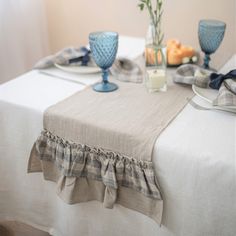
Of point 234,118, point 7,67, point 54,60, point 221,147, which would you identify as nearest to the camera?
point 221,147

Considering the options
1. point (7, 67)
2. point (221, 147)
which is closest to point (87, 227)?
point (221, 147)

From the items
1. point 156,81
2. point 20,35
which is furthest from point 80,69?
point 20,35

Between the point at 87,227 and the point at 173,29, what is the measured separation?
1.38m

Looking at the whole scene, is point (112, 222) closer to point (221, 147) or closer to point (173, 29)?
point (221, 147)

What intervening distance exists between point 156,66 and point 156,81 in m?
0.11

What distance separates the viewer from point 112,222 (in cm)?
84

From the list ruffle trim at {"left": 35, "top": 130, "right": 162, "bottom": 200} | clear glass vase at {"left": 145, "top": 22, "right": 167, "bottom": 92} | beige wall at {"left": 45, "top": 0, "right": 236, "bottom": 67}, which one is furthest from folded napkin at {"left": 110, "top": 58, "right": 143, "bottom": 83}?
beige wall at {"left": 45, "top": 0, "right": 236, "bottom": 67}

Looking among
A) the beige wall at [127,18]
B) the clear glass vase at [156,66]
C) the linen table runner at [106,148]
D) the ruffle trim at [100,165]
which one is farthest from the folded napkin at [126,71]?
the beige wall at [127,18]

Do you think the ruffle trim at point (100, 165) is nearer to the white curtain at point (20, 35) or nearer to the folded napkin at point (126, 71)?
the folded napkin at point (126, 71)

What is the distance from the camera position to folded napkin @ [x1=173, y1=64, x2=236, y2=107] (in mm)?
803

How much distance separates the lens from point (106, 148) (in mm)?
747

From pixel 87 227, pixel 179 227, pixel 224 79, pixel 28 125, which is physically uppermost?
pixel 224 79

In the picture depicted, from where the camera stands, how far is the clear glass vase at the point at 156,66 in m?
0.93

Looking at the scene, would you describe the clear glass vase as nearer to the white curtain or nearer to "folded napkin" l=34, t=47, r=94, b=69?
"folded napkin" l=34, t=47, r=94, b=69
